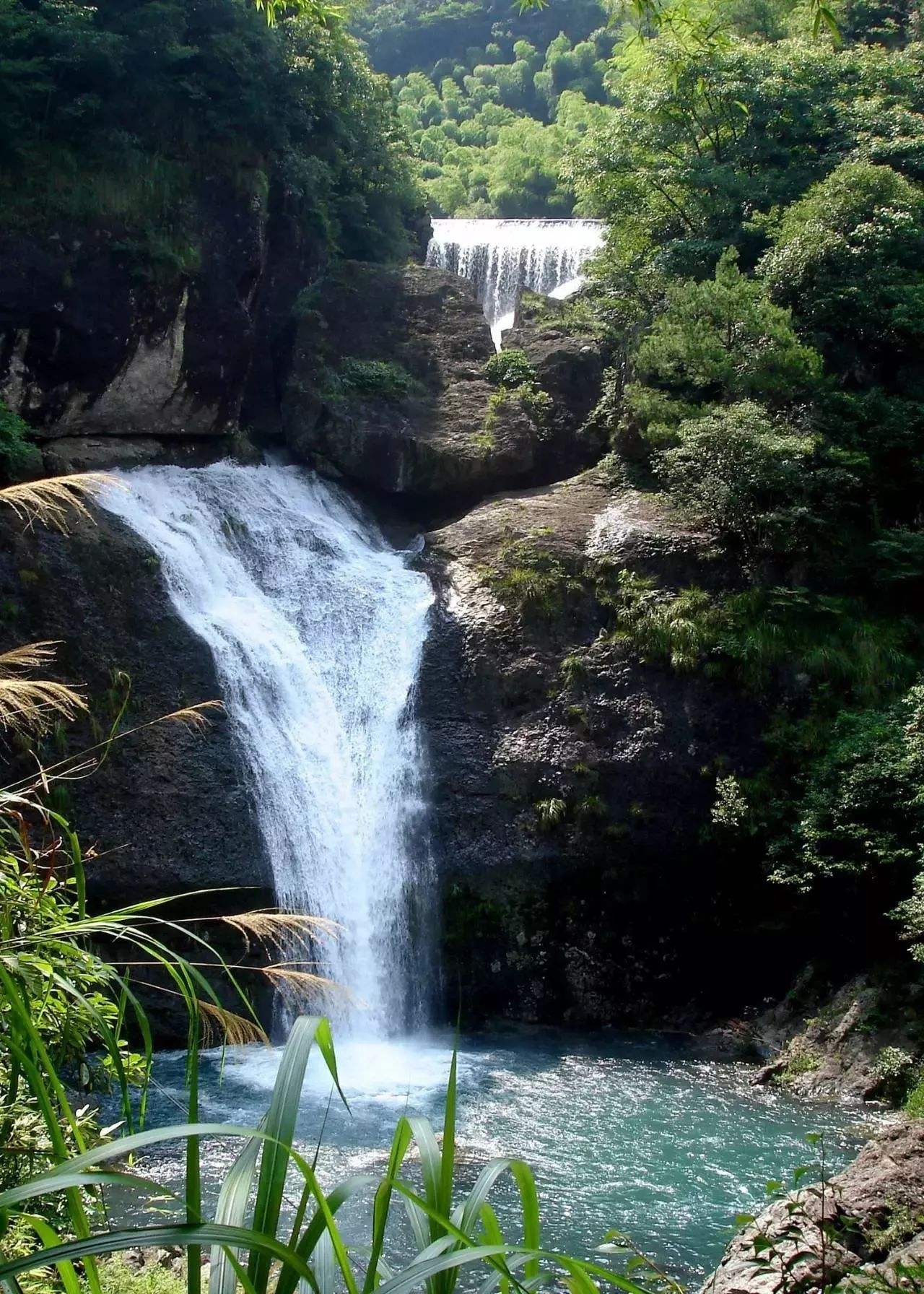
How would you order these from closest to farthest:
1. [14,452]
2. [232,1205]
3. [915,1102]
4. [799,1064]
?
[232,1205]
[915,1102]
[799,1064]
[14,452]

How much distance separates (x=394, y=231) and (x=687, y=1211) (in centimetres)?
2162

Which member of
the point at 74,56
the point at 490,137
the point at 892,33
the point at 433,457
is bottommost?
the point at 433,457

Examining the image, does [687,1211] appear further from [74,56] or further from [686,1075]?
[74,56]

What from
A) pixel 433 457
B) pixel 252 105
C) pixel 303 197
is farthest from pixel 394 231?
pixel 433 457

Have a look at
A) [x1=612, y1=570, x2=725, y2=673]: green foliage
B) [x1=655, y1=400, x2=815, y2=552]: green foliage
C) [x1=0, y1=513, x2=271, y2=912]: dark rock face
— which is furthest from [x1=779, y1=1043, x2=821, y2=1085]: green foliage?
[x1=655, y1=400, x2=815, y2=552]: green foliage

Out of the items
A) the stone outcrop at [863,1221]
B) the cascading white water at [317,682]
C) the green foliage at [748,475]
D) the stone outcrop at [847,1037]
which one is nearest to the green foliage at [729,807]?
the stone outcrop at [847,1037]

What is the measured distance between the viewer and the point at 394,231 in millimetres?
25297

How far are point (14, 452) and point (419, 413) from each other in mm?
7943

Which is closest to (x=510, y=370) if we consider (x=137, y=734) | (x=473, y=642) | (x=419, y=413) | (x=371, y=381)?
(x=419, y=413)

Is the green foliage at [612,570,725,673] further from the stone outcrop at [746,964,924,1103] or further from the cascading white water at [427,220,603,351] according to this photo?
the cascading white water at [427,220,603,351]

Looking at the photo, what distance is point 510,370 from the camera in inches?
845

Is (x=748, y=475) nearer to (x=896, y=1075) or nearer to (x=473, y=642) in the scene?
(x=473, y=642)

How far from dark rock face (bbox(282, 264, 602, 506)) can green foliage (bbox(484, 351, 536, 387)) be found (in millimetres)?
201

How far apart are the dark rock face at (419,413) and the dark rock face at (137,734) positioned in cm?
610
